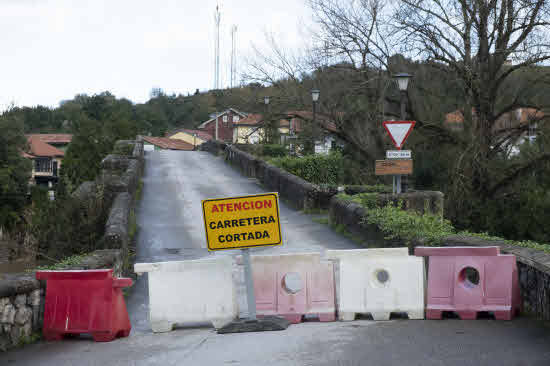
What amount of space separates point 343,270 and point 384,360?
6.82 feet

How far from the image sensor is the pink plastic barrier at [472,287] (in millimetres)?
7652

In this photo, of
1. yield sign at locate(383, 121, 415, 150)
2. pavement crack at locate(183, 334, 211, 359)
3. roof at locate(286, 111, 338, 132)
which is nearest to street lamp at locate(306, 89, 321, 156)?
roof at locate(286, 111, 338, 132)

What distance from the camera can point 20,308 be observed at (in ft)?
24.5

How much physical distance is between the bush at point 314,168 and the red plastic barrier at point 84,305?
18.9 metres

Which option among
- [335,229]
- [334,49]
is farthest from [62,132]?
[335,229]

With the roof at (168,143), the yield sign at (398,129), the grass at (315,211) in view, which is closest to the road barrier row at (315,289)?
the yield sign at (398,129)

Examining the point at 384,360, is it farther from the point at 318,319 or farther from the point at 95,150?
the point at 95,150

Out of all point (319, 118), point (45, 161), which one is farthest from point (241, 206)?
point (45, 161)

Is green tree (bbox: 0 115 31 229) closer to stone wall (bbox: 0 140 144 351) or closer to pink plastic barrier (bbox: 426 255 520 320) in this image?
stone wall (bbox: 0 140 144 351)

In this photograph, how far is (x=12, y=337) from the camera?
7.33m

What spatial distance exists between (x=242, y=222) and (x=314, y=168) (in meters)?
19.1

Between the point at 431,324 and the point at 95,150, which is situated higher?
the point at 95,150

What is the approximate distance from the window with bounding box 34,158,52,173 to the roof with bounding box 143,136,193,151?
56.3 ft

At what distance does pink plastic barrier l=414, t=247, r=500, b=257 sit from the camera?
7.75 metres
